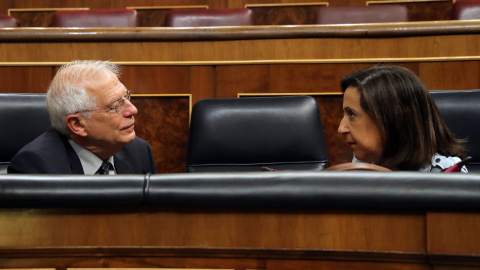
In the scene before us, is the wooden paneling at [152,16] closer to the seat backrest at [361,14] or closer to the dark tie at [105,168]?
the seat backrest at [361,14]

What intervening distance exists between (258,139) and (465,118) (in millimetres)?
236

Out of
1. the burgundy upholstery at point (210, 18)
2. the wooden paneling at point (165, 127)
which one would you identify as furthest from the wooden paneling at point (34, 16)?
the wooden paneling at point (165, 127)

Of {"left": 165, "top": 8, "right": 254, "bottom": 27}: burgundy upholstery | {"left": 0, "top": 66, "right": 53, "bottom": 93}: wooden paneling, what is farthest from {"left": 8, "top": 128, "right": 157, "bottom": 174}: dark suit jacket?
{"left": 165, "top": 8, "right": 254, "bottom": 27}: burgundy upholstery

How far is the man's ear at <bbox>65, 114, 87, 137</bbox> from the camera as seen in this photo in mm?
636

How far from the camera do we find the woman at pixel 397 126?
55 cm

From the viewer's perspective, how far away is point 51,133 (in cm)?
64

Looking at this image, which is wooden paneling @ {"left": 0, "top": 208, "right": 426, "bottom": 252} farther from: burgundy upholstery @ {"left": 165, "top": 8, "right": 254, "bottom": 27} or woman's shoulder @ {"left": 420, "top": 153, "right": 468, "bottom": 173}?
burgundy upholstery @ {"left": 165, "top": 8, "right": 254, "bottom": 27}

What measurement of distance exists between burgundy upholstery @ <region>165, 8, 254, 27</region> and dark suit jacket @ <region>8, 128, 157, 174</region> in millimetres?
612

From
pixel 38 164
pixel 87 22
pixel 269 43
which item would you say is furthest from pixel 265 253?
pixel 87 22

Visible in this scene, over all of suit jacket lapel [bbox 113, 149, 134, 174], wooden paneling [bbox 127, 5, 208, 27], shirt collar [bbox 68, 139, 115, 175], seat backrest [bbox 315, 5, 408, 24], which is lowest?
suit jacket lapel [bbox 113, 149, 134, 174]

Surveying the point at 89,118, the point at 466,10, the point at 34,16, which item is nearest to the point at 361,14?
the point at 466,10

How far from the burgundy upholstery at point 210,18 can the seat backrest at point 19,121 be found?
64 centimetres

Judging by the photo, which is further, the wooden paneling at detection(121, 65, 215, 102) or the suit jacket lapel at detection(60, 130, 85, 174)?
the wooden paneling at detection(121, 65, 215, 102)

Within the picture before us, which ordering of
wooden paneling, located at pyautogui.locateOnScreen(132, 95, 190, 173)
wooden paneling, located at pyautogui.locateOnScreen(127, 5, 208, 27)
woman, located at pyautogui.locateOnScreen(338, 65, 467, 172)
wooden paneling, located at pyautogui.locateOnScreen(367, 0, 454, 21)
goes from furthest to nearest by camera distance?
wooden paneling, located at pyautogui.locateOnScreen(127, 5, 208, 27) < wooden paneling, located at pyautogui.locateOnScreen(367, 0, 454, 21) < wooden paneling, located at pyautogui.locateOnScreen(132, 95, 190, 173) < woman, located at pyautogui.locateOnScreen(338, 65, 467, 172)
